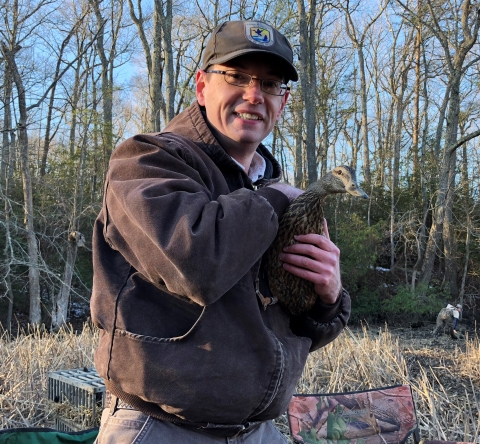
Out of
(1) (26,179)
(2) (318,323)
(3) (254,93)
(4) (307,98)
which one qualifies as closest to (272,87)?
(3) (254,93)

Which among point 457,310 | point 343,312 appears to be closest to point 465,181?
A: point 457,310

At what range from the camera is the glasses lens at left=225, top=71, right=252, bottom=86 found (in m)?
1.62

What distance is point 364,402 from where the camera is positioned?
3855 millimetres

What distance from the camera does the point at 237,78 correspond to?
1.63m

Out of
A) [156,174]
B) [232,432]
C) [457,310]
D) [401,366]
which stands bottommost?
[457,310]

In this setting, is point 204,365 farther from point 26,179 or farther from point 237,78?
point 26,179

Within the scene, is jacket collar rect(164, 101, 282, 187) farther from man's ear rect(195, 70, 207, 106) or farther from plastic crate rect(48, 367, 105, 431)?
plastic crate rect(48, 367, 105, 431)

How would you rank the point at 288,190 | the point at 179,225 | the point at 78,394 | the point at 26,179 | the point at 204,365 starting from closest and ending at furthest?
the point at 179,225 < the point at 204,365 < the point at 288,190 < the point at 78,394 < the point at 26,179

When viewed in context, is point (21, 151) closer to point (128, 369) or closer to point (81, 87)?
point (81, 87)

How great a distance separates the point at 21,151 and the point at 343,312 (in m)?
11.7

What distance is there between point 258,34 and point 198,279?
0.82 m

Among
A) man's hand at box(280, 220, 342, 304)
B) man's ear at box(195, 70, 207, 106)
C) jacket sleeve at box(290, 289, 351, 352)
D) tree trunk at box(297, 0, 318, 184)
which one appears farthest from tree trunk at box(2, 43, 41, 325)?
man's hand at box(280, 220, 342, 304)

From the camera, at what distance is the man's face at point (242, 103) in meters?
1.61

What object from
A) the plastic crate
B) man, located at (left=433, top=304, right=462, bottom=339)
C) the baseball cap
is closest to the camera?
the baseball cap
